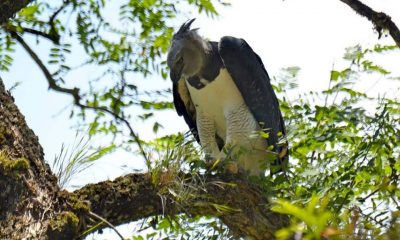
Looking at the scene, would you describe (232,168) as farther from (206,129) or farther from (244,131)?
(206,129)

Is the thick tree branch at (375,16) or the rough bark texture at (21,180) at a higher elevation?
the thick tree branch at (375,16)

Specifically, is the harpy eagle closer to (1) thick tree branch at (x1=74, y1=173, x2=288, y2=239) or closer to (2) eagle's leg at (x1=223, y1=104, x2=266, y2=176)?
(2) eagle's leg at (x1=223, y1=104, x2=266, y2=176)

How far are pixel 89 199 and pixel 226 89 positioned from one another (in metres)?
2.46

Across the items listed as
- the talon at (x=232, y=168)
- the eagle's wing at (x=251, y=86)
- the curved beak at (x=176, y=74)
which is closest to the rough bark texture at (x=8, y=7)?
the talon at (x=232, y=168)

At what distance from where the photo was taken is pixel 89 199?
411 cm

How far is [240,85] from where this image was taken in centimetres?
632

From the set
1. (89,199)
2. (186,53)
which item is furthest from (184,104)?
(89,199)

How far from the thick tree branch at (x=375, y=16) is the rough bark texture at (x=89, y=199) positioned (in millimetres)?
1343

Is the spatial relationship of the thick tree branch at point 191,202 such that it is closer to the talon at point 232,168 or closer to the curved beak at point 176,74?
the talon at point 232,168

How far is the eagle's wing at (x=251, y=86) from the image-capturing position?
6.28m

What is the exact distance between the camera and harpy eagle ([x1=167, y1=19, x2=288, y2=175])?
6262 millimetres

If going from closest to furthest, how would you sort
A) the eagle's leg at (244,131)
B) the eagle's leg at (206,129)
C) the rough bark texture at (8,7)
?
the rough bark texture at (8,7) → the eagle's leg at (244,131) → the eagle's leg at (206,129)

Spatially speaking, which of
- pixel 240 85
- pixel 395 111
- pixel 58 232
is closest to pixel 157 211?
pixel 58 232

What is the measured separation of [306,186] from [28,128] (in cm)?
160
